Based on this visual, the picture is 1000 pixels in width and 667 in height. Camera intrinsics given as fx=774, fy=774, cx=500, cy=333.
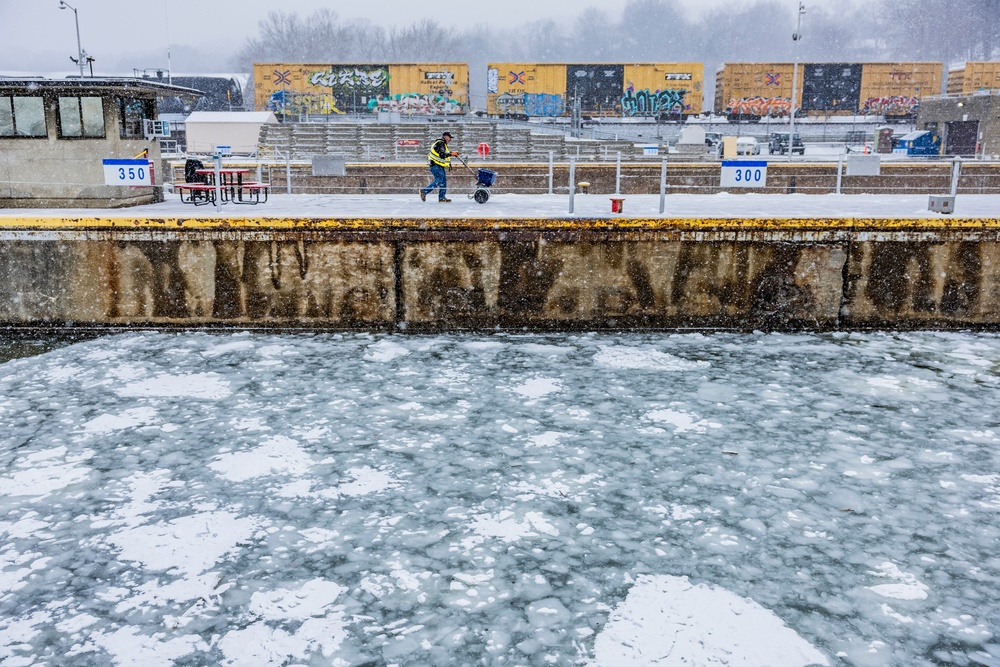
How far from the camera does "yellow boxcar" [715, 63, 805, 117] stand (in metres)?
46.8

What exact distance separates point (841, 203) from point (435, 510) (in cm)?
1193

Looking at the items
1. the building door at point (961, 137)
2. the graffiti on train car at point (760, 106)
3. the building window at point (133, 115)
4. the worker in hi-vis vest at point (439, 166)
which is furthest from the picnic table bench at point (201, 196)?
the building door at point (961, 137)

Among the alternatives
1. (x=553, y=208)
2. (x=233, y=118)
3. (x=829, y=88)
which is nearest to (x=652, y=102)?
(x=829, y=88)

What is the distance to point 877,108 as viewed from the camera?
48.2 m

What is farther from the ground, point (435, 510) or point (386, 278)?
point (386, 278)

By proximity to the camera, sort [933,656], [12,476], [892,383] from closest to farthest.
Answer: [933,656] → [12,476] → [892,383]

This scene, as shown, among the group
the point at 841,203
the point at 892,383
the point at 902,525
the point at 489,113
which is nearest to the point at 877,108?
the point at 489,113

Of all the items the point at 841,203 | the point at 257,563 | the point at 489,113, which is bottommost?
the point at 257,563

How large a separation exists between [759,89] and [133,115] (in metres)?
41.4

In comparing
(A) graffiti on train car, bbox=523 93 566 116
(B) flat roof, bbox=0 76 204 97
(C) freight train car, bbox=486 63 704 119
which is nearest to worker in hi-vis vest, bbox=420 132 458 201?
(B) flat roof, bbox=0 76 204 97

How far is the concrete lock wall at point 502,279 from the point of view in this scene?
10.1 metres

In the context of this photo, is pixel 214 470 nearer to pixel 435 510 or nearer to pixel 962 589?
pixel 435 510

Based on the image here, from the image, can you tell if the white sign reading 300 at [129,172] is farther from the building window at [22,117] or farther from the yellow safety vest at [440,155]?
the yellow safety vest at [440,155]

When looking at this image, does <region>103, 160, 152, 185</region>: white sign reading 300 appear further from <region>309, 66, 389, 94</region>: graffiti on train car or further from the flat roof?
<region>309, 66, 389, 94</region>: graffiti on train car
